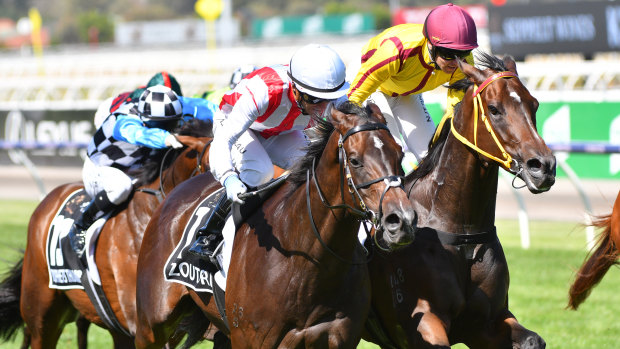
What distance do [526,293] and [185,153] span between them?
359cm

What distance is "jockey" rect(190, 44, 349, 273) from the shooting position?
3896mm

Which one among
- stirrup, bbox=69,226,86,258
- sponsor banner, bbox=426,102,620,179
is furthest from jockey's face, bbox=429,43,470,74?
sponsor banner, bbox=426,102,620,179

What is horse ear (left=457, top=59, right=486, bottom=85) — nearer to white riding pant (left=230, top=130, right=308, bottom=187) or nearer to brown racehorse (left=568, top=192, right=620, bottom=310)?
white riding pant (left=230, top=130, right=308, bottom=187)

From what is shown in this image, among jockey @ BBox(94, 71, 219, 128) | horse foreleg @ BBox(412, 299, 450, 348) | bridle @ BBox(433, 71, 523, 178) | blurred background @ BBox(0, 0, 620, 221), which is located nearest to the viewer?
bridle @ BBox(433, 71, 523, 178)

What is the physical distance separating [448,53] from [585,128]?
692 cm

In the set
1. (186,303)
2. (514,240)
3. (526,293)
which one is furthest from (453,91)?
(514,240)

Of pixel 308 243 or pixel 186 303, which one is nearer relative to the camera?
pixel 308 243

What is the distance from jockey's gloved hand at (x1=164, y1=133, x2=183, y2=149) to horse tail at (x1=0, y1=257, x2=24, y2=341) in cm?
153

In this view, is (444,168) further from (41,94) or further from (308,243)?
(41,94)

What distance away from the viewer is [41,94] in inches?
722

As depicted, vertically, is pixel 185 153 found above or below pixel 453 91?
below

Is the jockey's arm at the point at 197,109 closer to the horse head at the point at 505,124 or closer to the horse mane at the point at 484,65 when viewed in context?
the horse mane at the point at 484,65

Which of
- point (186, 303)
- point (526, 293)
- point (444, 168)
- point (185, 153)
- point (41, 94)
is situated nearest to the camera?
point (444, 168)

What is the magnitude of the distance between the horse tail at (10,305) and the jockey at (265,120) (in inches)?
88.8
